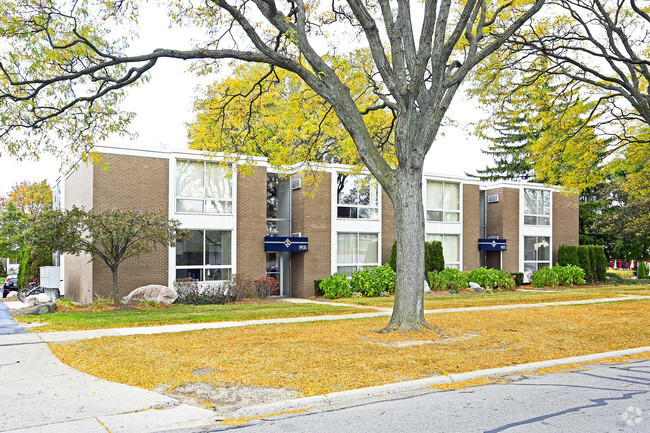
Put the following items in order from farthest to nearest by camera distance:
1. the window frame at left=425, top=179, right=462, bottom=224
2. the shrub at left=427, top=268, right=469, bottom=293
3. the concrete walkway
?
the window frame at left=425, top=179, right=462, bottom=224 → the shrub at left=427, top=268, right=469, bottom=293 → the concrete walkway

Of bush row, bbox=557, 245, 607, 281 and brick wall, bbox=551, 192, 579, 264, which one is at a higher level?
brick wall, bbox=551, 192, 579, 264

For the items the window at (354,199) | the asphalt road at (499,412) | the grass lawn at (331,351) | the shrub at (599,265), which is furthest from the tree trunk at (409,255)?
the shrub at (599,265)

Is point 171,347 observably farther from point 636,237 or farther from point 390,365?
point 636,237

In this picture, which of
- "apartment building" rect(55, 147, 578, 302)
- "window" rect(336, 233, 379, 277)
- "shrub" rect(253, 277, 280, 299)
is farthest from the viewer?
"window" rect(336, 233, 379, 277)

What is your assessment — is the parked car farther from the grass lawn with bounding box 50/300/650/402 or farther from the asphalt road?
the asphalt road

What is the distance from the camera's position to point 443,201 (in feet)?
90.8

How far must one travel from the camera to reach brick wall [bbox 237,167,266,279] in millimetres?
21734

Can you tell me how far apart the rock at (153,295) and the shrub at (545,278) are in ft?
61.7

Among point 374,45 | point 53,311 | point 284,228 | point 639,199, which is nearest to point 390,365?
point 374,45

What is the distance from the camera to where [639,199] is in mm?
34188

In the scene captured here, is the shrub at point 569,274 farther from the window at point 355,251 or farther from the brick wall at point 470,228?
the window at point 355,251

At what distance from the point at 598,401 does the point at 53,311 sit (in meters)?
14.7

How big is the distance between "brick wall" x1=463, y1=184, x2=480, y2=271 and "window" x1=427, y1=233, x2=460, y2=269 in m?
0.38

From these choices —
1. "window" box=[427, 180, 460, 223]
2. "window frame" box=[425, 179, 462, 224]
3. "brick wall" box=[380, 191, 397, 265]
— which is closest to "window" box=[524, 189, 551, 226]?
"window frame" box=[425, 179, 462, 224]
